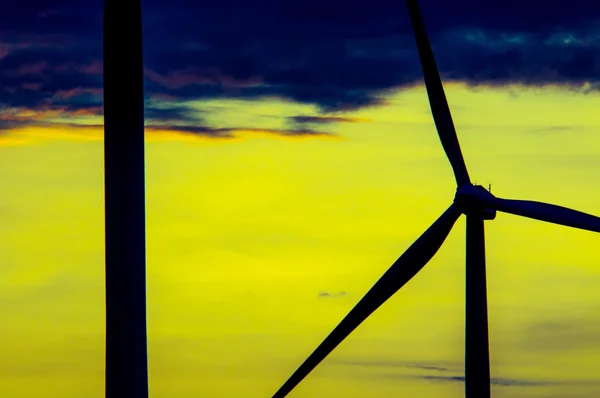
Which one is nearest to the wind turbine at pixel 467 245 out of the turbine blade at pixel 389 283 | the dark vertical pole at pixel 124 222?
the turbine blade at pixel 389 283

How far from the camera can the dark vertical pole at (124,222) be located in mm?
44188

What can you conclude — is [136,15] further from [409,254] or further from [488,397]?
[488,397]

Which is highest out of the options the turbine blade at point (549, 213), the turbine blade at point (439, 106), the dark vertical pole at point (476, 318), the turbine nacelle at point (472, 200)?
the turbine blade at point (439, 106)

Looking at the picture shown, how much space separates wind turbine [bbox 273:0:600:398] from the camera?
46594 millimetres

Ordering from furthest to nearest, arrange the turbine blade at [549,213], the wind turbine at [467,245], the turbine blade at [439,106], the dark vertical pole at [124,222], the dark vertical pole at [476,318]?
the turbine blade at [439,106]
the turbine blade at [549,213]
the wind turbine at [467,245]
the dark vertical pole at [476,318]
the dark vertical pole at [124,222]

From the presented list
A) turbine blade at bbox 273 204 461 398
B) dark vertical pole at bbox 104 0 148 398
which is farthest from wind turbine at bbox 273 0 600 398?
dark vertical pole at bbox 104 0 148 398

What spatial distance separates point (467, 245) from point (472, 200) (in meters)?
1.81

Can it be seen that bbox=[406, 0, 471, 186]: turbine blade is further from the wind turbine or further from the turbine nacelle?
the turbine nacelle

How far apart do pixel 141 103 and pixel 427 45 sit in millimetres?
11656

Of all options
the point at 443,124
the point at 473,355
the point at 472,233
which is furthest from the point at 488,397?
the point at 443,124

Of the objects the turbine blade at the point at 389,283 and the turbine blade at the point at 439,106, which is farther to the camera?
the turbine blade at the point at 439,106

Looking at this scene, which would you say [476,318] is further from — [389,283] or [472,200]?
[472,200]

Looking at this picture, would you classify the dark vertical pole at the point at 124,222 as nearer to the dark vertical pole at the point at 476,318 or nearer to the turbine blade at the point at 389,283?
the turbine blade at the point at 389,283

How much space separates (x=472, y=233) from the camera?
4831 cm
